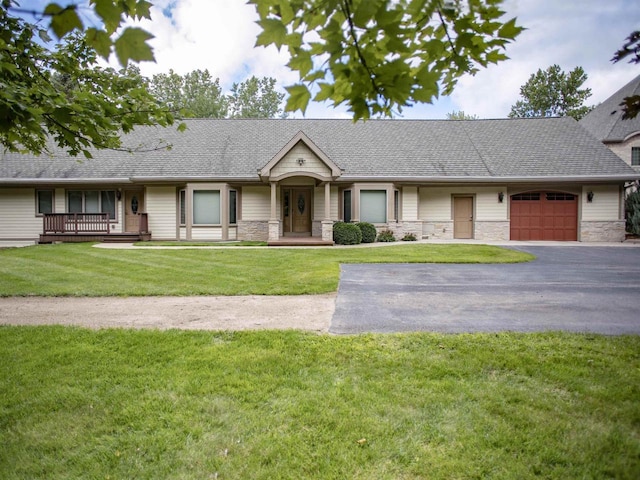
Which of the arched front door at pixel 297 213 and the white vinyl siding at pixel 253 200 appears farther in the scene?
the arched front door at pixel 297 213

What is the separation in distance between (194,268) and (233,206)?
8.70 metres


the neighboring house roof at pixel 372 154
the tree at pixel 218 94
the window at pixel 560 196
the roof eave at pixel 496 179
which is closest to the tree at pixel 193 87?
the tree at pixel 218 94

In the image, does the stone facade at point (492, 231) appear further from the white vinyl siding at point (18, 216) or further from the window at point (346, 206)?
the white vinyl siding at point (18, 216)

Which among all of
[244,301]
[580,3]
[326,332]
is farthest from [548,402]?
[244,301]

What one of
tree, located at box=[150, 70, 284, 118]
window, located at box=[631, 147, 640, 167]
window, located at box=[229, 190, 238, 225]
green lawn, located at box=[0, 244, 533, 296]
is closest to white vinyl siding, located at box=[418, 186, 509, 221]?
green lawn, located at box=[0, 244, 533, 296]

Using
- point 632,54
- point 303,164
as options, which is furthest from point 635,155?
point 632,54

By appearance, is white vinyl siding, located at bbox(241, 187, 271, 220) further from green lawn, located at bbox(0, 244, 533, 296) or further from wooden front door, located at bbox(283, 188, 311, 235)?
green lawn, located at bbox(0, 244, 533, 296)

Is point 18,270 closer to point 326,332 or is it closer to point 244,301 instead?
point 244,301

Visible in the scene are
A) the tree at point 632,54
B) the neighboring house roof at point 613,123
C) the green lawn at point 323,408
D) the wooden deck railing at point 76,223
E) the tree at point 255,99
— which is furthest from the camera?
the tree at point 255,99

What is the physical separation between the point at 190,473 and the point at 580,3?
4013 millimetres

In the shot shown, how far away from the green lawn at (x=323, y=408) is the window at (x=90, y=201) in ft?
53.5

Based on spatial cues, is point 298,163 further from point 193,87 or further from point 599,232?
point 193,87

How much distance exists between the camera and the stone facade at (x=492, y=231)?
18406mm

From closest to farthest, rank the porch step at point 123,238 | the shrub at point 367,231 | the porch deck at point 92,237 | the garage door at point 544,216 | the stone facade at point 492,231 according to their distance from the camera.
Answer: the shrub at point 367,231 → the porch deck at point 92,237 → the porch step at point 123,238 → the garage door at point 544,216 → the stone facade at point 492,231
